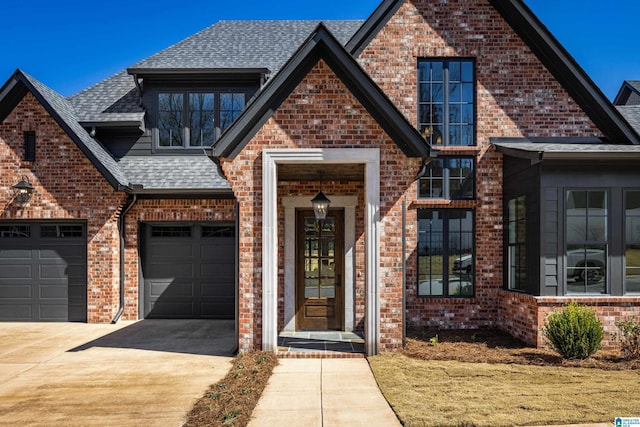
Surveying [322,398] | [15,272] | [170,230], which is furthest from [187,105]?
[322,398]

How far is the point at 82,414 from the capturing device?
17.1ft

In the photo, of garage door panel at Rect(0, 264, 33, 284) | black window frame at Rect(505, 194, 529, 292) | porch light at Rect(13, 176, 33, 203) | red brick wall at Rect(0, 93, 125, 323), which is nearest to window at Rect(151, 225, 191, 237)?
red brick wall at Rect(0, 93, 125, 323)

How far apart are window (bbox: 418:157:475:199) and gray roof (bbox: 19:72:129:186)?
7.04 m

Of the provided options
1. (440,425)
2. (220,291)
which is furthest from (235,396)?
(220,291)

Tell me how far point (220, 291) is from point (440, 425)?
7726mm

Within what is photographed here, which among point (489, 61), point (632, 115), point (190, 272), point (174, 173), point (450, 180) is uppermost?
point (489, 61)

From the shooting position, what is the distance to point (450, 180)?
999 cm

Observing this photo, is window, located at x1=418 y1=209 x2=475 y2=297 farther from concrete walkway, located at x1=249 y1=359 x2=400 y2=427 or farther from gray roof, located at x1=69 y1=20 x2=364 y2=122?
gray roof, located at x1=69 y1=20 x2=364 y2=122

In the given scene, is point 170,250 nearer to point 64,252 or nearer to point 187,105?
point 64,252

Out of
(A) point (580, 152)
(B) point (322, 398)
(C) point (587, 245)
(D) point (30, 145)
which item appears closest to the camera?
(B) point (322, 398)

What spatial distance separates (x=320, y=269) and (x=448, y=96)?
4755 mm

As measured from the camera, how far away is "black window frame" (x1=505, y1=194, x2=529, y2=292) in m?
8.88

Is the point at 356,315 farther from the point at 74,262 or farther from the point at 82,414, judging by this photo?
the point at 74,262

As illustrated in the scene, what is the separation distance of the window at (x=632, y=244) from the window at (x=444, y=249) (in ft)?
9.26
